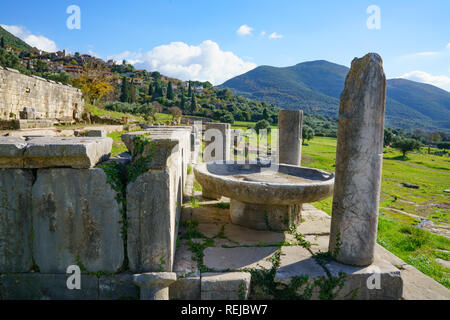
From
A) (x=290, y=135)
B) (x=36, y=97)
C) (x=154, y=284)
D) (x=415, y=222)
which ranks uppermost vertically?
(x=36, y=97)

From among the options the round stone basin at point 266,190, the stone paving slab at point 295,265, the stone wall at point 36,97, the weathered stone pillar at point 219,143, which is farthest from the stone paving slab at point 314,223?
the stone wall at point 36,97

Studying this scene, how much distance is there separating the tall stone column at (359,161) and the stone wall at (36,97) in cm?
1845

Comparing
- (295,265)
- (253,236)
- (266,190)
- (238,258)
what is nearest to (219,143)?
(253,236)

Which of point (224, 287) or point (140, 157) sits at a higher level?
point (140, 157)

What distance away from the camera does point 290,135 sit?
716 cm

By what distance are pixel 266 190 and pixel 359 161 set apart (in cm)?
131

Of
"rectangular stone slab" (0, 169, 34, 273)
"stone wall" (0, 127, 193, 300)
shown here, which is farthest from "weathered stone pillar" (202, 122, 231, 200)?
"rectangular stone slab" (0, 169, 34, 273)

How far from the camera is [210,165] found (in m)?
6.20

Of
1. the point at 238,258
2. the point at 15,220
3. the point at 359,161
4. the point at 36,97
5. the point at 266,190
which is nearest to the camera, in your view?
the point at 15,220

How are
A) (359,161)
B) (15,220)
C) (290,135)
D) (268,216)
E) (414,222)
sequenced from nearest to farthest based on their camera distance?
(15,220) → (359,161) → (268,216) → (290,135) → (414,222)

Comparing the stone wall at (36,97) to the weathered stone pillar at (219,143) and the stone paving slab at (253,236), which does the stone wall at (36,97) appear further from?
the stone paving slab at (253,236)

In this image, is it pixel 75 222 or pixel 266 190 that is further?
pixel 266 190

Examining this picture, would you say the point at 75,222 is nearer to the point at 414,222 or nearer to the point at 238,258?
the point at 238,258
